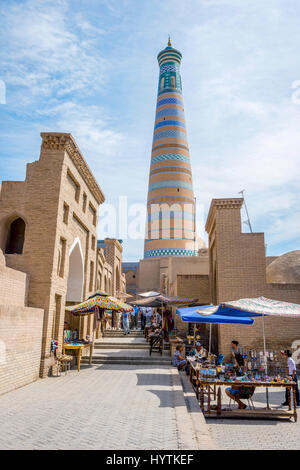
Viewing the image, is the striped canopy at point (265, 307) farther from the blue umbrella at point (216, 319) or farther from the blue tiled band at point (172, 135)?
the blue tiled band at point (172, 135)

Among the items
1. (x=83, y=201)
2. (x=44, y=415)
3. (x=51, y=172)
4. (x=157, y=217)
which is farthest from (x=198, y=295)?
(x=157, y=217)

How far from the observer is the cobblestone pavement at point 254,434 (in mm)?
4891

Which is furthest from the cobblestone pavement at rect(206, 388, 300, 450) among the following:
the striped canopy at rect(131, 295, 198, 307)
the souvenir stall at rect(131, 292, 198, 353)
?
the striped canopy at rect(131, 295, 198, 307)

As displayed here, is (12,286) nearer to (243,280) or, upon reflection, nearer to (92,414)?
(92,414)

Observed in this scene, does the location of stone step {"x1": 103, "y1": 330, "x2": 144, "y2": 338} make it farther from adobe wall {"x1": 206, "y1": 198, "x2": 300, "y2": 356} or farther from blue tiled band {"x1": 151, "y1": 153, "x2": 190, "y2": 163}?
blue tiled band {"x1": 151, "y1": 153, "x2": 190, "y2": 163}

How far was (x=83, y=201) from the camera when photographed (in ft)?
45.1

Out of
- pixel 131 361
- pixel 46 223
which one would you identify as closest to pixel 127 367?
pixel 131 361

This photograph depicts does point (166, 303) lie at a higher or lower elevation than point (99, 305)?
higher

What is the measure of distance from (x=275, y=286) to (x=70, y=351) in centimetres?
720

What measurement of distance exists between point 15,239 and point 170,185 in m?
20.3

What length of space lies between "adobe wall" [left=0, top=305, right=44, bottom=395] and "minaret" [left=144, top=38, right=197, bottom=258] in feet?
67.8

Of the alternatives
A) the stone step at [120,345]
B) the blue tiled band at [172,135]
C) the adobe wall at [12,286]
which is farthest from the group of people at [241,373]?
the blue tiled band at [172,135]

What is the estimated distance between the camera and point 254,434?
5449mm

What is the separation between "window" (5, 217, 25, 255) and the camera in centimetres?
Result: 1137
